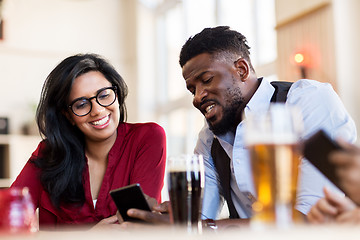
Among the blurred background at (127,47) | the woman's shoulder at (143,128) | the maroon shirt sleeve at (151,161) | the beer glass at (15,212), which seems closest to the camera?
the beer glass at (15,212)

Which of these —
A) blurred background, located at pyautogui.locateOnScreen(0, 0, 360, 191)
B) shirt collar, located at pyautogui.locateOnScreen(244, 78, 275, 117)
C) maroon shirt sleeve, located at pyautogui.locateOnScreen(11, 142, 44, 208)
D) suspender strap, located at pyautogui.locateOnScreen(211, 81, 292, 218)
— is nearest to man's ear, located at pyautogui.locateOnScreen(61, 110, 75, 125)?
maroon shirt sleeve, located at pyautogui.locateOnScreen(11, 142, 44, 208)

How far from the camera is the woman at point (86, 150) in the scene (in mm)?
2178

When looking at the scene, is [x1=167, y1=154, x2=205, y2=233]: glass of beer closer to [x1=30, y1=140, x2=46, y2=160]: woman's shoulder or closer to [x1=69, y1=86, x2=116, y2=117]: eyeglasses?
[x1=69, y1=86, x2=116, y2=117]: eyeglasses

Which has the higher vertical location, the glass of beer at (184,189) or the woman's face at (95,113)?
the woman's face at (95,113)

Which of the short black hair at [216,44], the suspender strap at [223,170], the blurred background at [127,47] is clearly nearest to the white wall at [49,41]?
the blurred background at [127,47]

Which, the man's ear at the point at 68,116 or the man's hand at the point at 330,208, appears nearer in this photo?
the man's hand at the point at 330,208

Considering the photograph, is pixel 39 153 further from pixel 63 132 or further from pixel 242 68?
pixel 242 68

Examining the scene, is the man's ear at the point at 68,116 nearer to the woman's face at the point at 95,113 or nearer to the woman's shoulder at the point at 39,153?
the woman's face at the point at 95,113

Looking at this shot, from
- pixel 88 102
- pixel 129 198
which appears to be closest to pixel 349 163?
pixel 129 198

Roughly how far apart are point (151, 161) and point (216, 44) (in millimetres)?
533

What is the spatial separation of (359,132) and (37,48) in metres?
4.48

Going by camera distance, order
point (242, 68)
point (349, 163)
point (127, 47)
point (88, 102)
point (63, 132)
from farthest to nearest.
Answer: point (127, 47), point (63, 132), point (88, 102), point (242, 68), point (349, 163)

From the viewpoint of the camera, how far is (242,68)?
2.17 m

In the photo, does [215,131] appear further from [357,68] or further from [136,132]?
[357,68]
